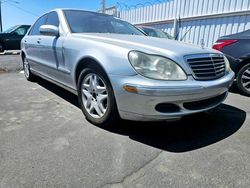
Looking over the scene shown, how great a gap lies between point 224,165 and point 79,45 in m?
2.12

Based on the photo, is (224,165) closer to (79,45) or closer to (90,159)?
(90,159)

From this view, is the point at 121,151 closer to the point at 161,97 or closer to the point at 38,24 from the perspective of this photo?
the point at 161,97

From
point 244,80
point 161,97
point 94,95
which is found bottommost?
point 244,80

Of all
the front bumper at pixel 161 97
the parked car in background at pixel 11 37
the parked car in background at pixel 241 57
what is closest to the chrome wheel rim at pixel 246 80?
the parked car in background at pixel 241 57

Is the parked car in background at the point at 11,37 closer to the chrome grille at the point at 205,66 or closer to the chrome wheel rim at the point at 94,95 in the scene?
the chrome wheel rim at the point at 94,95

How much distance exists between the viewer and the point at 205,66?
2543 mm

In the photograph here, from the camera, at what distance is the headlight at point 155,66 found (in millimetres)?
2275

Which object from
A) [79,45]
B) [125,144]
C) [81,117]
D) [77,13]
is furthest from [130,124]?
[77,13]

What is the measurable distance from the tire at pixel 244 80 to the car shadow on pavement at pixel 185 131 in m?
1.22

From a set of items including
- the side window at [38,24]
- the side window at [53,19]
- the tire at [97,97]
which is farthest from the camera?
the side window at [38,24]

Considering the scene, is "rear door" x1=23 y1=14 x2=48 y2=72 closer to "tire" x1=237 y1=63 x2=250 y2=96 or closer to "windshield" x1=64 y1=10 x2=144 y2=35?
"windshield" x1=64 y1=10 x2=144 y2=35

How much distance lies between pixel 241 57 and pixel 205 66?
7.27ft

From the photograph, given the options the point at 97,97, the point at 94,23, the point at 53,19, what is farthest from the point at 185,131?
the point at 53,19

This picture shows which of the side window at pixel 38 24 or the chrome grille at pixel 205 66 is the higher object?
the side window at pixel 38 24
